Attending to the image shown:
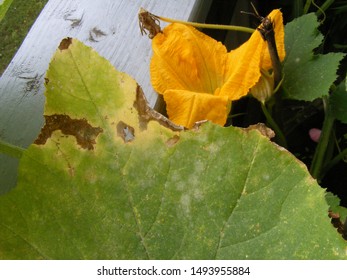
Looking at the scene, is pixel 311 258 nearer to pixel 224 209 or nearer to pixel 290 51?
pixel 224 209

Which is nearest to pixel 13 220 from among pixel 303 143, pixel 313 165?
pixel 313 165

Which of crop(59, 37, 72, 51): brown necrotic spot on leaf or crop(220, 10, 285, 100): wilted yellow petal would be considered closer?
crop(59, 37, 72, 51): brown necrotic spot on leaf

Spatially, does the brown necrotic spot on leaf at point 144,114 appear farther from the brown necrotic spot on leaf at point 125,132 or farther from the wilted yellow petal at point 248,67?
the wilted yellow petal at point 248,67

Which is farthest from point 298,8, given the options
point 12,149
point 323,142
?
point 12,149

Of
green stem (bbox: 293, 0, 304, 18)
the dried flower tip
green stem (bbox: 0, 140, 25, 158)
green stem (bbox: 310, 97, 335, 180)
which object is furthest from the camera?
green stem (bbox: 293, 0, 304, 18)

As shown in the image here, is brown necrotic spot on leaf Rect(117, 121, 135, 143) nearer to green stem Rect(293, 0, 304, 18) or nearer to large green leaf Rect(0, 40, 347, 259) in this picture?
large green leaf Rect(0, 40, 347, 259)

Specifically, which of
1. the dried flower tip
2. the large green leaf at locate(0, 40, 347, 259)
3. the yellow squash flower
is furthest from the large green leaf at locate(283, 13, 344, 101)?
the large green leaf at locate(0, 40, 347, 259)

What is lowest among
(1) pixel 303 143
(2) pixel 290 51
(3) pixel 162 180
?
(1) pixel 303 143

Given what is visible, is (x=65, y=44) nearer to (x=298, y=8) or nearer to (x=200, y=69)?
(x=200, y=69)
